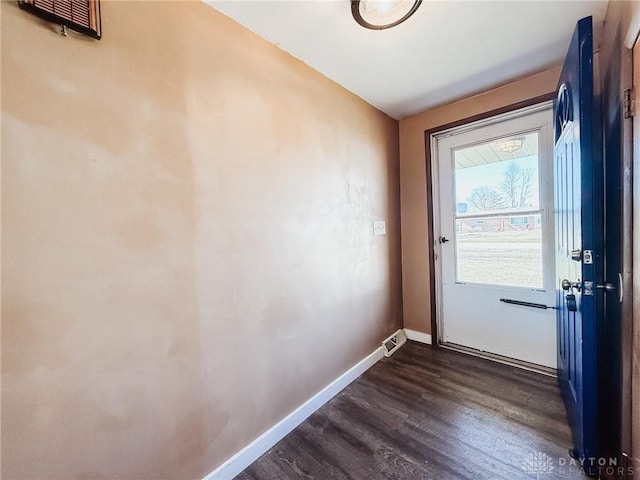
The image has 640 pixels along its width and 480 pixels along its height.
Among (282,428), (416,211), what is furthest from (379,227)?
(282,428)

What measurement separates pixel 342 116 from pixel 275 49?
699 millimetres

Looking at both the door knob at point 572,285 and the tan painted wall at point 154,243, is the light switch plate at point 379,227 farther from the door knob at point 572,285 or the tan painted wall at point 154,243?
the door knob at point 572,285

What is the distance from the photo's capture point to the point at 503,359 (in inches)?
91.0

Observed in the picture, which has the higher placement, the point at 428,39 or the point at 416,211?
the point at 428,39

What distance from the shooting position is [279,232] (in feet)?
5.20

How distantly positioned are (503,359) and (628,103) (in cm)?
207

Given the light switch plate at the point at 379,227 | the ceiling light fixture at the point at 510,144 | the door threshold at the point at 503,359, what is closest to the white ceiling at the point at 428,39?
Result: the ceiling light fixture at the point at 510,144

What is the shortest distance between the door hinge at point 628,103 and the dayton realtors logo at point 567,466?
1.49 m

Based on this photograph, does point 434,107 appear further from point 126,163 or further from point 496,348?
point 126,163

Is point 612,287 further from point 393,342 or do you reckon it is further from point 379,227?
point 393,342

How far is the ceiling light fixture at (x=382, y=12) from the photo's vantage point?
1.26 meters

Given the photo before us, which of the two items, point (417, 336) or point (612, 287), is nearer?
point (612, 287)

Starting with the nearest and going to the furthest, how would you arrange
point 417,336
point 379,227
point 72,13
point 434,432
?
point 72,13
point 434,432
point 379,227
point 417,336

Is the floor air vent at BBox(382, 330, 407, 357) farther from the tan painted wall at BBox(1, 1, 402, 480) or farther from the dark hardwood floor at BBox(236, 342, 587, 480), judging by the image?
the tan painted wall at BBox(1, 1, 402, 480)
